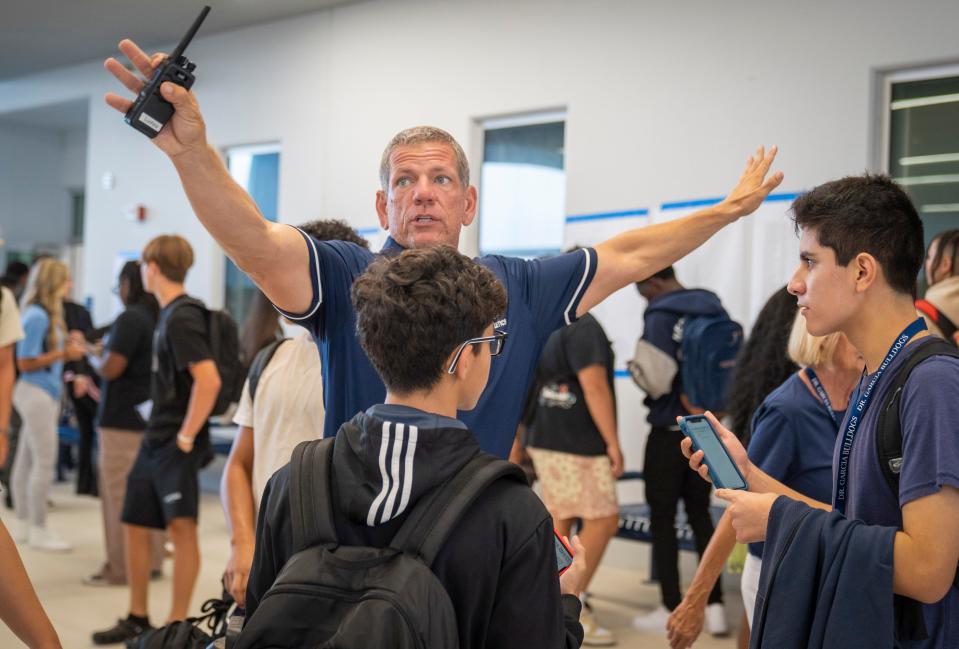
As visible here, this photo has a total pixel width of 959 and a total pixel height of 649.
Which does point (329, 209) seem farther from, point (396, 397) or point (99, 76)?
point (396, 397)

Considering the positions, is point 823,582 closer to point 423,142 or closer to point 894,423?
point 894,423

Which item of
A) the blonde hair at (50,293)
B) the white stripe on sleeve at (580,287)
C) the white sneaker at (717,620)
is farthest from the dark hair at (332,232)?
the blonde hair at (50,293)

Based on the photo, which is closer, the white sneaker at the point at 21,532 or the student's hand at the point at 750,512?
the student's hand at the point at 750,512

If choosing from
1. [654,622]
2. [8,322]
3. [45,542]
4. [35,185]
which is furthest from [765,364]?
[35,185]

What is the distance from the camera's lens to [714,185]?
609 cm

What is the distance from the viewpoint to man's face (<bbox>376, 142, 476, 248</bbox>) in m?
2.24

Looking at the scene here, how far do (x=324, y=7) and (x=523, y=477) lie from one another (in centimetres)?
769

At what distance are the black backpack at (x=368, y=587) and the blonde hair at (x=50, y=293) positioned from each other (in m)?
5.80

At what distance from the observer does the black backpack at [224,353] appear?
4.48m

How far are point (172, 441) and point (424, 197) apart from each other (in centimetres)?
273

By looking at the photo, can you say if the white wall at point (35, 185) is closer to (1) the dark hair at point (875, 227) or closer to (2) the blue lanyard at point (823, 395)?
(2) the blue lanyard at point (823, 395)

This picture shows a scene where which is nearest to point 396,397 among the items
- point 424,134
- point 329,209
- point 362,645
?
point 362,645

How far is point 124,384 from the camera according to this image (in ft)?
17.6

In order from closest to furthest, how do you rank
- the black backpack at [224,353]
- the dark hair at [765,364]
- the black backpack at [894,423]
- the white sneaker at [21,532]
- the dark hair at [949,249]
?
the black backpack at [894,423] → the dark hair at [765,364] → the dark hair at [949,249] → the black backpack at [224,353] → the white sneaker at [21,532]
